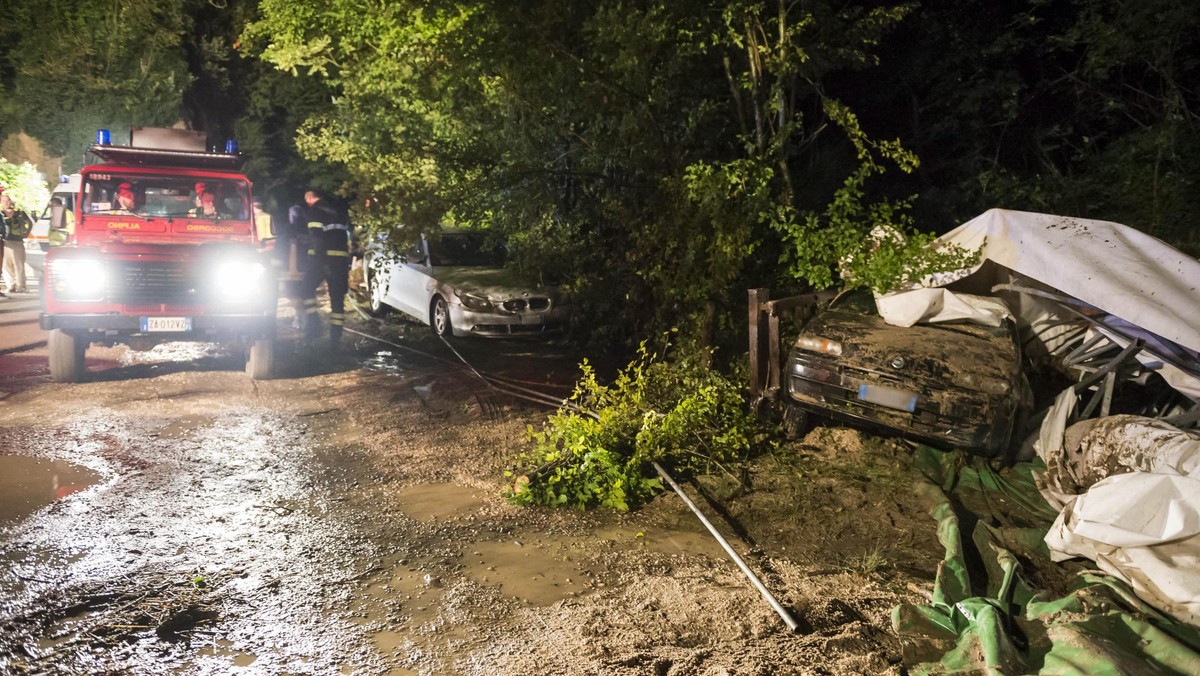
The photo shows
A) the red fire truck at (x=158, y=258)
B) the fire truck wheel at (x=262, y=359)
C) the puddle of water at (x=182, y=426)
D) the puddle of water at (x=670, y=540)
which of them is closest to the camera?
the puddle of water at (x=670, y=540)

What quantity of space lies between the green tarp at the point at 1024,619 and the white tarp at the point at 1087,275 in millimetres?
1417

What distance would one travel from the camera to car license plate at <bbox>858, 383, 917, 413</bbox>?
18.5 feet

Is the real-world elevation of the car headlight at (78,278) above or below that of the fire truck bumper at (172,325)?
above

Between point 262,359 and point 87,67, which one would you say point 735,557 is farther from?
point 87,67

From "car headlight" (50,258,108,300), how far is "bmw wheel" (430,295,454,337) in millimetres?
4256

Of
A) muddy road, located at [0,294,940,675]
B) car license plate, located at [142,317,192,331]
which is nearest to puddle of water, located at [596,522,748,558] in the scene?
muddy road, located at [0,294,940,675]

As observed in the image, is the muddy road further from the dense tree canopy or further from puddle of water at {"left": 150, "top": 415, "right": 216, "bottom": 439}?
the dense tree canopy

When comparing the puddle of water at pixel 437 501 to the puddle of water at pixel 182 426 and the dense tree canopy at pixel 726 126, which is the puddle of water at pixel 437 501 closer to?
the puddle of water at pixel 182 426

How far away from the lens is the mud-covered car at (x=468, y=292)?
11008mm

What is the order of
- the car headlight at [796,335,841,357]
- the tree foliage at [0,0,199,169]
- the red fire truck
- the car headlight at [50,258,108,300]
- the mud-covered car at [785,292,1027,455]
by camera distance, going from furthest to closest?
the tree foliage at [0,0,199,169], the red fire truck, the car headlight at [50,258,108,300], the car headlight at [796,335,841,357], the mud-covered car at [785,292,1027,455]

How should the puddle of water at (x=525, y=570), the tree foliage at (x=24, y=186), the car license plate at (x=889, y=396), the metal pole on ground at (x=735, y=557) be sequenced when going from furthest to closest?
the tree foliage at (x=24, y=186) < the car license plate at (x=889, y=396) < the puddle of water at (x=525, y=570) < the metal pole on ground at (x=735, y=557)

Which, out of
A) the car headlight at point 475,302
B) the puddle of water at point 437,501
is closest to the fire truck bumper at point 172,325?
the car headlight at point 475,302

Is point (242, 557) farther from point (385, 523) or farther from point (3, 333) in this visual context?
point (3, 333)

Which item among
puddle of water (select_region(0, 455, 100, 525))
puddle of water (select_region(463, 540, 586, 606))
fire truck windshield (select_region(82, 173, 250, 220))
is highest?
fire truck windshield (select_region(82, 173, 250, 220))
